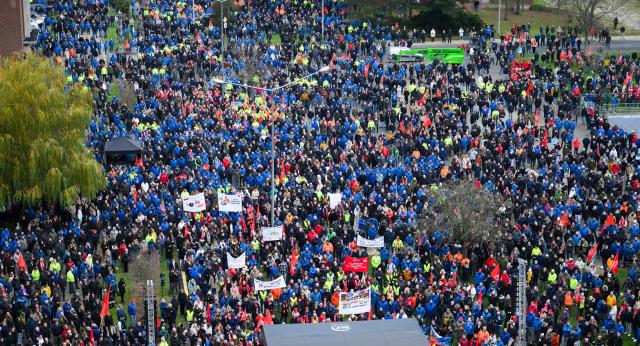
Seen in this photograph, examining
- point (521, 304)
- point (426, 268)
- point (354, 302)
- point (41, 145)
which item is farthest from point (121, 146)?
point (521, 304)

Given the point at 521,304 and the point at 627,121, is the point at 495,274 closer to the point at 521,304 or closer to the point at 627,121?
the point at 521,304

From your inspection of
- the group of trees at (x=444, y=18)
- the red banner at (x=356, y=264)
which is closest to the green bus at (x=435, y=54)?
the group of trees at (x=444, y=18)

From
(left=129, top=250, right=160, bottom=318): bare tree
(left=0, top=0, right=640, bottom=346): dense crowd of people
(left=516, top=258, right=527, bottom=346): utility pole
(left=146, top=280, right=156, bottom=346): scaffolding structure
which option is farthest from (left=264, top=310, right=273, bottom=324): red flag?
(left=516, top=258, right=527, bottom=346): utility pole

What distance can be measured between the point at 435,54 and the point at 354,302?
3831cm

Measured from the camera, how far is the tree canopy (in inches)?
2053

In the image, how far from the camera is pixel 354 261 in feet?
147

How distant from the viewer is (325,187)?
53.4 metres

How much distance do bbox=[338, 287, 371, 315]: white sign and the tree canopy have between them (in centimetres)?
1462

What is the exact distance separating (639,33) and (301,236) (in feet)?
161

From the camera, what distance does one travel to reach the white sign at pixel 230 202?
49188 millimetres

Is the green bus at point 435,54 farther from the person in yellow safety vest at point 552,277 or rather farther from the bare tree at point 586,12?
the person in yellow safety vest at point 552,277

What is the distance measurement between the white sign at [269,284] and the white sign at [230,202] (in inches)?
250

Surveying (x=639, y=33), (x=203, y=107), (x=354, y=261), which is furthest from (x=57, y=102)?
(x=639, y=33)

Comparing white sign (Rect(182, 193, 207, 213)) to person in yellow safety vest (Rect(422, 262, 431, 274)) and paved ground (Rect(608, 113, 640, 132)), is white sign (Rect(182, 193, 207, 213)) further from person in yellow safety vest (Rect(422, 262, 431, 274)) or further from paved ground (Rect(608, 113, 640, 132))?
paved ground (Rect(608, 113, 640, 132))
